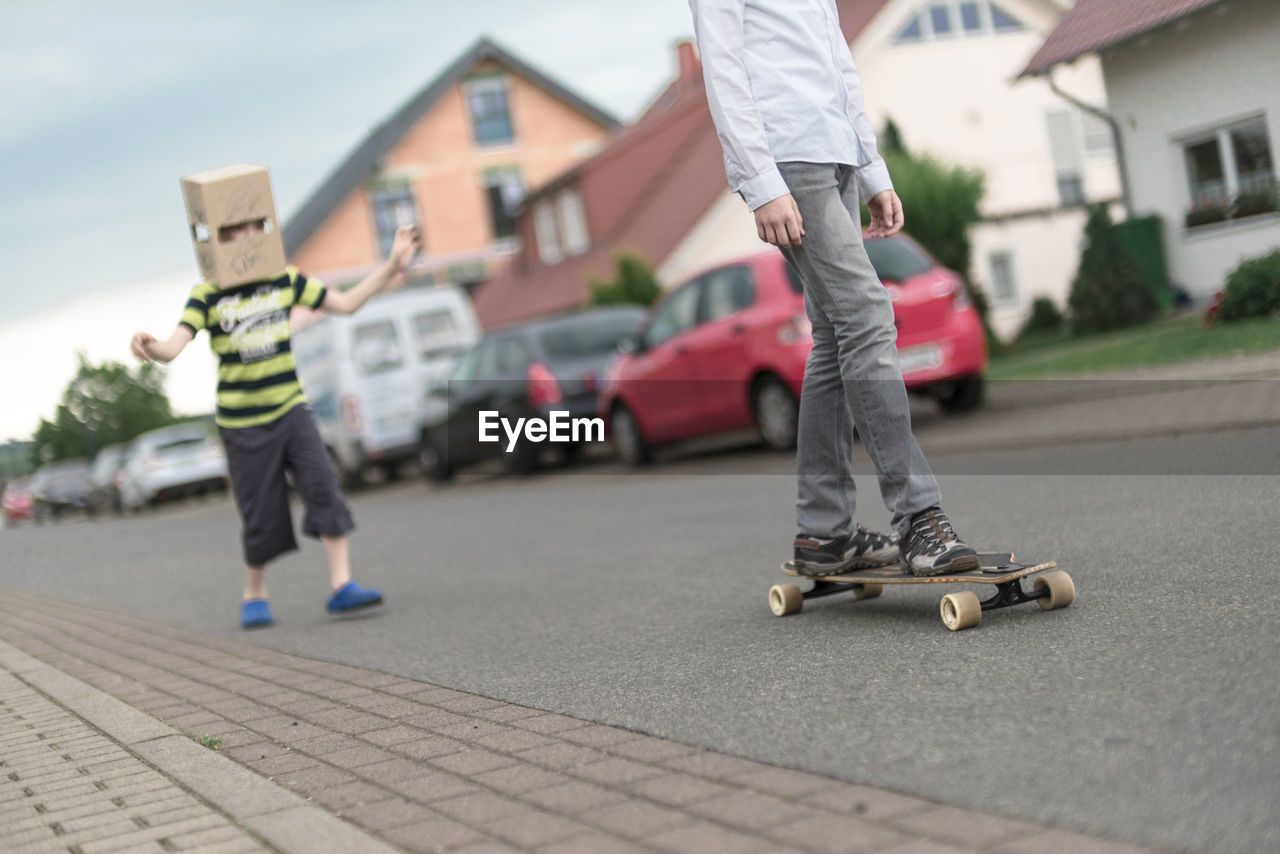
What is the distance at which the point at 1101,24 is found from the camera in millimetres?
17188

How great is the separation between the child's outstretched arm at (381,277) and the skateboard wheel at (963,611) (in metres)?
3.45

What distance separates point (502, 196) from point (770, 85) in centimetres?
4377

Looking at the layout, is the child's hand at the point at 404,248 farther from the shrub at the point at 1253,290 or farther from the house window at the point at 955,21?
the house window at the point at 955,21

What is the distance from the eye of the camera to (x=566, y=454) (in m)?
19.1

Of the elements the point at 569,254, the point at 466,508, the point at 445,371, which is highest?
the point at 569,254

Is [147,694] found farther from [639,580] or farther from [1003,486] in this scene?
[1003,486]

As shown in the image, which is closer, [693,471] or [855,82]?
[855,82]

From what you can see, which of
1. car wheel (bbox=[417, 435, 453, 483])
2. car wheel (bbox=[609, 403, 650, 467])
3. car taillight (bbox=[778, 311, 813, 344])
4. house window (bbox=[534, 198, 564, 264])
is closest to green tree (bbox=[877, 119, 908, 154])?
car wheel (bbox=[417, 435, 453, 483])

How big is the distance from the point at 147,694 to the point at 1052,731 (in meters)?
3.63

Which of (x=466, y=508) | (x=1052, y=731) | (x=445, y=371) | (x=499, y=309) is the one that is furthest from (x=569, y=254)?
(x=1052, y=731)

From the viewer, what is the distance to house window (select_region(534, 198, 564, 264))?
39.2 metres

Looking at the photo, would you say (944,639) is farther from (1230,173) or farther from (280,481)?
(1230,173)

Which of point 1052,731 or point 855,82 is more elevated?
point 855,82

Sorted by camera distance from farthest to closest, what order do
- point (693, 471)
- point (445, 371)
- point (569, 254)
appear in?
point (569, 254) < point (445, 371) < point (693, 471)
